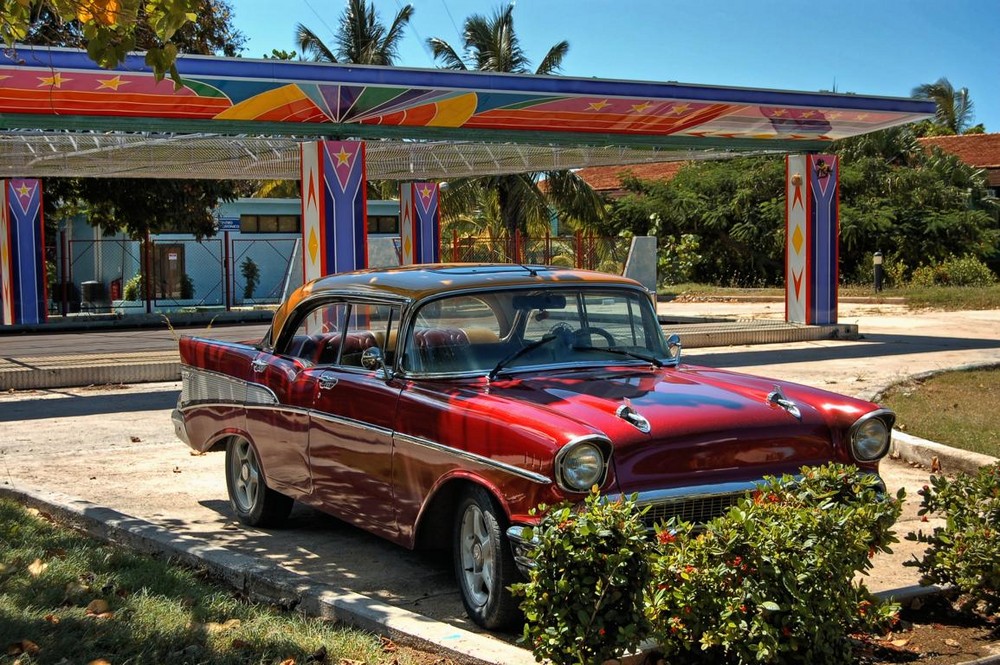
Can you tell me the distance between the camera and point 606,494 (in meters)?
4.59

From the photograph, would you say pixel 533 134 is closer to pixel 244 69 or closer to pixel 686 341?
pixel 686 341

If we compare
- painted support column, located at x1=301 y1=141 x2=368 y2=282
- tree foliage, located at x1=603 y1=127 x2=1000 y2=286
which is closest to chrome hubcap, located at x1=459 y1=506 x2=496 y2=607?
painted support column, located at x1=301 y1=141 x2=368 y2=282

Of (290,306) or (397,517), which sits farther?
(290,306)

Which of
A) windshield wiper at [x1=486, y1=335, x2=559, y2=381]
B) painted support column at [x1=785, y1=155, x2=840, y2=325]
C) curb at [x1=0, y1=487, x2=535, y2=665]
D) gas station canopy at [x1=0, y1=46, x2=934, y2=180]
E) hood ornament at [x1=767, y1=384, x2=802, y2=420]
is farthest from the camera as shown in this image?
painted support column at [x1=785, y1=155, x2=840, y2=325]

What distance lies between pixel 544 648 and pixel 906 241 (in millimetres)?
34463

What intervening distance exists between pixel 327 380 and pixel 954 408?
22.3ft

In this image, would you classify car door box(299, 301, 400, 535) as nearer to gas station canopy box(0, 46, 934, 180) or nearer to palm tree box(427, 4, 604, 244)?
gas station canopy box(0, 46, 934, 180)

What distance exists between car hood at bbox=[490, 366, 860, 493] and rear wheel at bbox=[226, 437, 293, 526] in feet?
6.76

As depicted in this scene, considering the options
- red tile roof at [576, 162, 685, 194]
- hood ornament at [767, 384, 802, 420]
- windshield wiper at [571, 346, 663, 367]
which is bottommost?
hood ornament at [767, 384, 802, 420]

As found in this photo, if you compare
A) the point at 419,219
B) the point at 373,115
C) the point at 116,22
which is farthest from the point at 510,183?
the point at 116,22

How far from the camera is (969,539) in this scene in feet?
15.7

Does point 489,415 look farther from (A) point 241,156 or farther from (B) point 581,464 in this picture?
(A) point 241,156

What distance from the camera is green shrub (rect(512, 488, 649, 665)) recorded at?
3852mm

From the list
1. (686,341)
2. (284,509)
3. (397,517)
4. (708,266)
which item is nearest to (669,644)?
(397,517)
